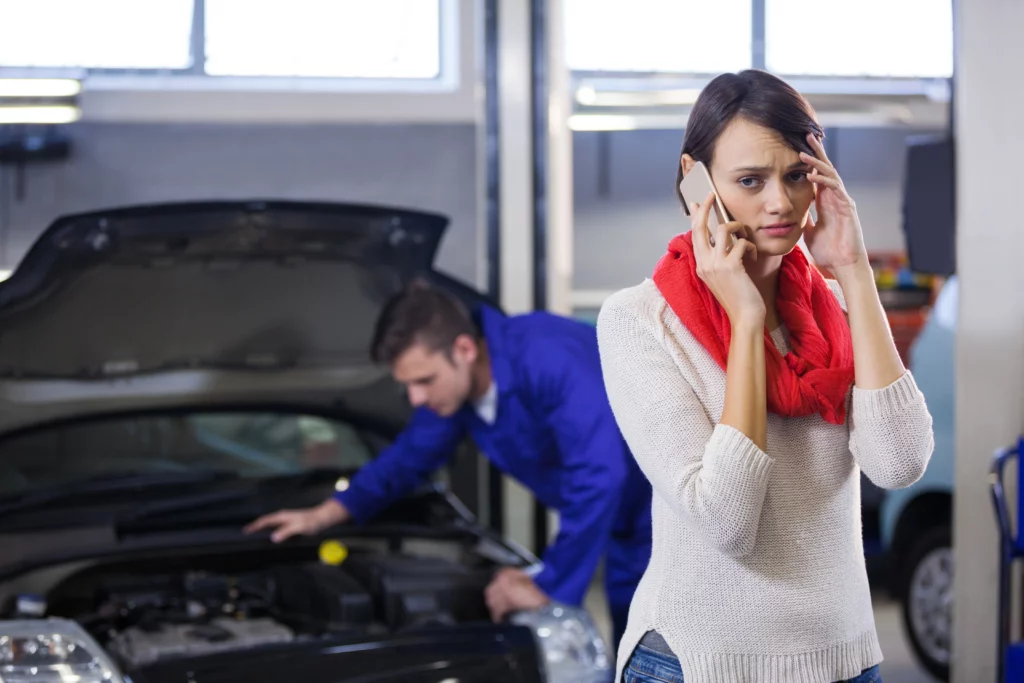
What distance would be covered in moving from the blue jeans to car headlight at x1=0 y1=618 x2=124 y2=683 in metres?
1.06

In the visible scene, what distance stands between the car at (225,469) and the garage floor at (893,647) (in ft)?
4.48

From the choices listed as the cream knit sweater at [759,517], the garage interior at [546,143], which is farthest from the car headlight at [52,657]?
the cream knit sweater at [759,517]

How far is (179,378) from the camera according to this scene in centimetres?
295

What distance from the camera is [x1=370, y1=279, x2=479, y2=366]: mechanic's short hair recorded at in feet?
9.09

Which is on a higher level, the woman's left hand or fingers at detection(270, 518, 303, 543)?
the woman's left hand

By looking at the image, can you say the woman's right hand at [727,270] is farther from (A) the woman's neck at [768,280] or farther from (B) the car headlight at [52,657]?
(B) the car headlight at [52,657]

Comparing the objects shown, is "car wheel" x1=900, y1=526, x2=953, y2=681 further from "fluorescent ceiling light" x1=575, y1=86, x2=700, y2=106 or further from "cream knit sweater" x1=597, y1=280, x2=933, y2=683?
"cream knit sweater" x1=597, y1=280, x2=933, y2=683

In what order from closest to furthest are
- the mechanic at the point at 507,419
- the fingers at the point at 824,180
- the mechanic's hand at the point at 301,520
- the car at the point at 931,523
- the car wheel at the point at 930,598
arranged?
the fingers at the point at 824,180, the mechanic at the point at 507,419, the mechanic's hand at the point at 301,520, the car at the point at 931,523, the car wheel at the point at 930,598

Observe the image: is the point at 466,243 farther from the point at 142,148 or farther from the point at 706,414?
the point at 706,414

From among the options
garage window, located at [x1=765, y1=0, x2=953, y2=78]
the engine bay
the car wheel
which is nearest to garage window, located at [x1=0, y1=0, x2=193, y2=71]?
the engine bay

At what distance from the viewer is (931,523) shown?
383 centimetres

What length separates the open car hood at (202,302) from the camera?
2.77 meters

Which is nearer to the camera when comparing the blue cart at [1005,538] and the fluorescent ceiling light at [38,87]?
the blue cart at [1005,538]

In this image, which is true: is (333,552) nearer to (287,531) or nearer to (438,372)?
(287,531)
